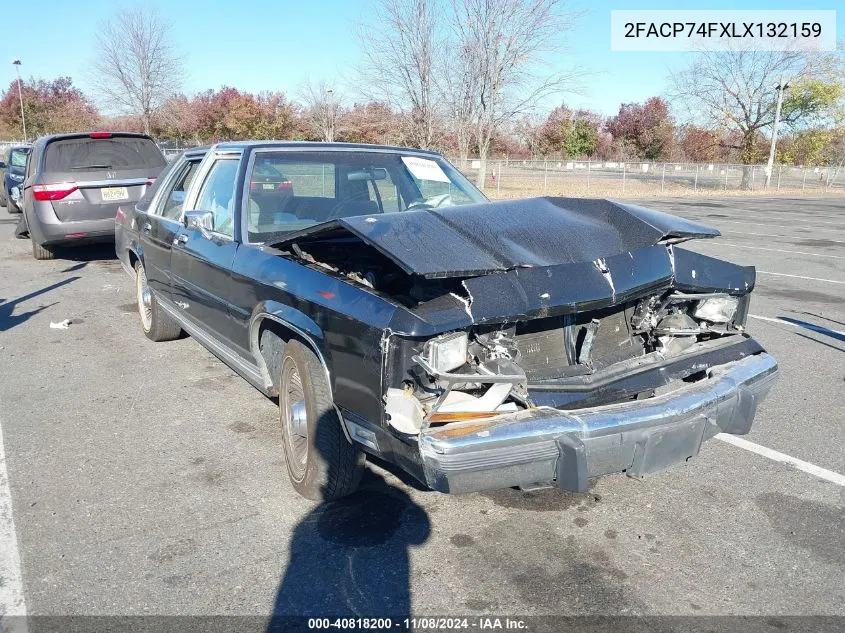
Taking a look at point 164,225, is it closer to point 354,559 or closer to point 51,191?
point 354,559

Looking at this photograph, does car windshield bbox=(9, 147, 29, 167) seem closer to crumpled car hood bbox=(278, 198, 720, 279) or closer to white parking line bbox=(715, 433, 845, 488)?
crumpled car hood bbox=(278, 198, 720, 279)

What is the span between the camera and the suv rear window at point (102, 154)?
9.38 meters

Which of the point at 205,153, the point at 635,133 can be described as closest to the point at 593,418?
the point at 205,153

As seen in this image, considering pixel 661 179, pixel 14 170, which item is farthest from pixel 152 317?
pixel 661 179

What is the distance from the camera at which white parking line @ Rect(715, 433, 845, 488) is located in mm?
3777

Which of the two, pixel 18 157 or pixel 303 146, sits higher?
pixel 303 146

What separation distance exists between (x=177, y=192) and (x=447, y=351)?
10.6 feet

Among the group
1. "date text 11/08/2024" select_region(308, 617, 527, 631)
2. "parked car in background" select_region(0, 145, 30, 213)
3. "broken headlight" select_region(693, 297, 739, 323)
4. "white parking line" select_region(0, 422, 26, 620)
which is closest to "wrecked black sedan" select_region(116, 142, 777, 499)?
"broken headlight" select_region(693, 297, 739, 323)

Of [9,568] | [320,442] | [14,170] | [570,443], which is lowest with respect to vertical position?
[9,568]

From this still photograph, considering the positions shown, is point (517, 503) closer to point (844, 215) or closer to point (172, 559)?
point (172, 559)

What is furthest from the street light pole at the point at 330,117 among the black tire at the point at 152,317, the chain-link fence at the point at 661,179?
the black tire at the point at 152,317

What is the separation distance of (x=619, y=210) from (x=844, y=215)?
22.9 meters

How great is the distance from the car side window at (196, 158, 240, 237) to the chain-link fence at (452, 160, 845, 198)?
26.2 meters

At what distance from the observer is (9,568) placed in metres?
2.96
